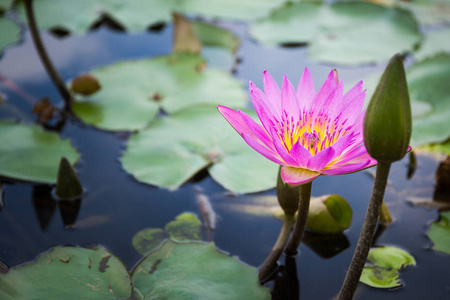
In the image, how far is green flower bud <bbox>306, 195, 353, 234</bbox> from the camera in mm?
1756

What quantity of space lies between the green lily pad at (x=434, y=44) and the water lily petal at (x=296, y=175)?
2.15m

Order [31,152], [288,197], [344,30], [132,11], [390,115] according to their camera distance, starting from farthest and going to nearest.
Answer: [132,11]
[344,30]
[31,152]
[288,197]
[390,115]

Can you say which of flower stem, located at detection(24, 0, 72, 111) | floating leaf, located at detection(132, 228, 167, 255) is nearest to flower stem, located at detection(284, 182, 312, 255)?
floating leaf, located at detection(132, 228, 167, 255)

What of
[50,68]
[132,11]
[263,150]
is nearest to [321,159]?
[263,150]

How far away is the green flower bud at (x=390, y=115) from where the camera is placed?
3.41 ft

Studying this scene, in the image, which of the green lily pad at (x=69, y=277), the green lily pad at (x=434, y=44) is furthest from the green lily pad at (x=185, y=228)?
the green lily pad at (x=434, y=44)

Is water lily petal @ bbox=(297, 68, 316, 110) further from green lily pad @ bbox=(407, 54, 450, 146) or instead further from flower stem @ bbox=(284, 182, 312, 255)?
green lily pad @ bbox=(407, 54, 450, 146)

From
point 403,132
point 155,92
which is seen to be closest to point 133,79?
point 155,92

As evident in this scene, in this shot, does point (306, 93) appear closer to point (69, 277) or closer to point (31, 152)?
point (69, 277)

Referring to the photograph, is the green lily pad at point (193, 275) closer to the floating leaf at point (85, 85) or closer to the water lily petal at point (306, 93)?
the water lily petal at point (306, 93)

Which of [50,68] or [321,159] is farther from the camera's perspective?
[50,68]

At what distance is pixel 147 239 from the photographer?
181cm

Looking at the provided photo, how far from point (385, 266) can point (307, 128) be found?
656 millimetres

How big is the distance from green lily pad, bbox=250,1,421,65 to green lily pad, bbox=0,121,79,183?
1.70m
